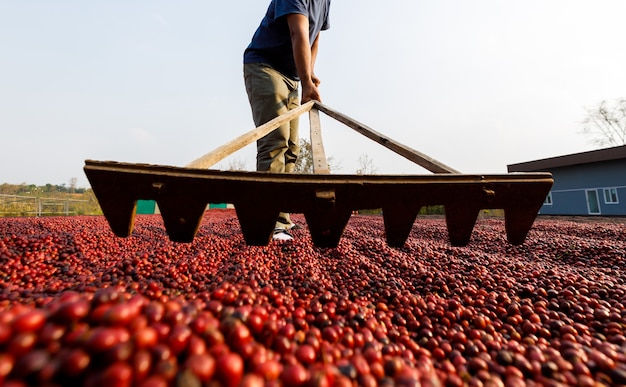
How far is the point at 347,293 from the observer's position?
70.4 inches

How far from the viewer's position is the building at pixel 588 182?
43.1ft

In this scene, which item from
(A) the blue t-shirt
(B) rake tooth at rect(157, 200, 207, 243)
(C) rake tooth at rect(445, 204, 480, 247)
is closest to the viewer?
(B) rake tooth at rect(157, 200, 207, 243)

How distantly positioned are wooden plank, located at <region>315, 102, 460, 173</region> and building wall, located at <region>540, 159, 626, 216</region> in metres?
16.2

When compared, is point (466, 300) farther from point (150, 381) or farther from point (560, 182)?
point (560, 182)

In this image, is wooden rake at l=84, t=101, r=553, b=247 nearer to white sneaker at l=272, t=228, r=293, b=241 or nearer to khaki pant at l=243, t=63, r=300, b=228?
khaki pant at l=243, t=63, r=300, b=228

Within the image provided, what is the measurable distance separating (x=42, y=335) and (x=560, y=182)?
20575 millimetres

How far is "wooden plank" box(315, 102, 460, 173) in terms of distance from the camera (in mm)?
2266

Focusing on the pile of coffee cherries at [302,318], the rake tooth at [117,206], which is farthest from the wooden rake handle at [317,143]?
the pile of coffee cherries at [302,318]

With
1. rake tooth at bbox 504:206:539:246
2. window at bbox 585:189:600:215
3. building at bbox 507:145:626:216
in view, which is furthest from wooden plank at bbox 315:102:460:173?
window at bbox 585:189:600:215

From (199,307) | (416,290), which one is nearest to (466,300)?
(416,290)

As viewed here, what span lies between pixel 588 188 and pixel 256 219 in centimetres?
1913

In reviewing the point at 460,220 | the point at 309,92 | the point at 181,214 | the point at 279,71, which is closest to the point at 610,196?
the point at 460,220

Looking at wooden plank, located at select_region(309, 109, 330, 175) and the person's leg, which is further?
the person's leg

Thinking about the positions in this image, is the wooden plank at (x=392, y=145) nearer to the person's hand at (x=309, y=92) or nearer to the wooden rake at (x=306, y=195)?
the person's hand at (x=309, y=92)
